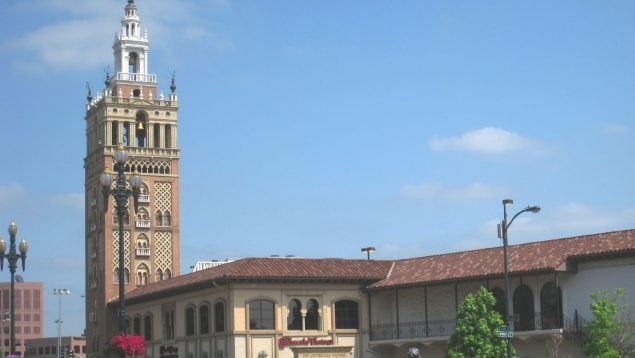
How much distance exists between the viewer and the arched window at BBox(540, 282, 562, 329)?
61344 millimetres

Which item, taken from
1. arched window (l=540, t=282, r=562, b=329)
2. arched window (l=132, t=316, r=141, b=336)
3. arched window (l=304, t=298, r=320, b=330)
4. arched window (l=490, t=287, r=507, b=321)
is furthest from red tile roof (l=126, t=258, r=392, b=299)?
arched window (l=540, t=282, r=562, b=329)

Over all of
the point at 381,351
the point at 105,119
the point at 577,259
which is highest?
the point at 105,119

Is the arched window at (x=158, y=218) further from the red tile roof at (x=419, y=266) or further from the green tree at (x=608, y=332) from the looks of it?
the green tree at (x=608, y=332)

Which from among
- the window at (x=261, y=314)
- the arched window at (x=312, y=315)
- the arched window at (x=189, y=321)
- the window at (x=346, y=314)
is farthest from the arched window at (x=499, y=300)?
the arched window at (x=189, y=321)

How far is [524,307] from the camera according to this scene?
210ft

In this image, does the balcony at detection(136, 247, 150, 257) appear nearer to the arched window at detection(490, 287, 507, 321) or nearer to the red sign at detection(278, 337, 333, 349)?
the red sign at detection(278, 337, 333, 349)

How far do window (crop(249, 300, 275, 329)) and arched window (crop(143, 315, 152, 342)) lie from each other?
14159mm

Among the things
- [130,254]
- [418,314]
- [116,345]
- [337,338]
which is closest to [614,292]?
[418,314]

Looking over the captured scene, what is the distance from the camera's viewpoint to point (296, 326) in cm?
7200

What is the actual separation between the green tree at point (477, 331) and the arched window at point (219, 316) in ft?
54.4

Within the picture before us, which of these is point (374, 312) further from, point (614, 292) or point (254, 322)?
point (614, 292)

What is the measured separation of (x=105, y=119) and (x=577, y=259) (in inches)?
2057

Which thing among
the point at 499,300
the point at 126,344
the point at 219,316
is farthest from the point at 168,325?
the point at 126,344

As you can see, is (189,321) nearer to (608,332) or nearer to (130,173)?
(130,173)
